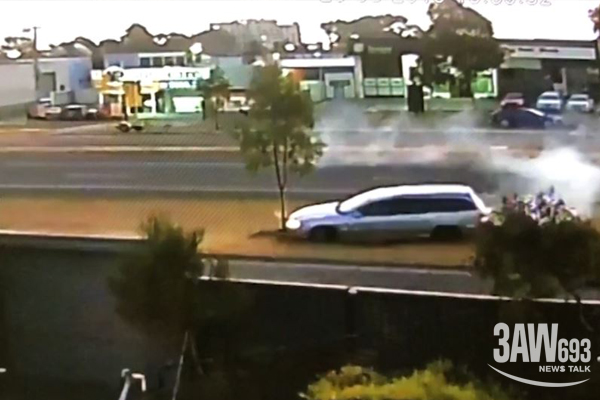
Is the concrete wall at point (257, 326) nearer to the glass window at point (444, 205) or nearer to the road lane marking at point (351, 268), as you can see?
the road lane marking at point (351, 268)

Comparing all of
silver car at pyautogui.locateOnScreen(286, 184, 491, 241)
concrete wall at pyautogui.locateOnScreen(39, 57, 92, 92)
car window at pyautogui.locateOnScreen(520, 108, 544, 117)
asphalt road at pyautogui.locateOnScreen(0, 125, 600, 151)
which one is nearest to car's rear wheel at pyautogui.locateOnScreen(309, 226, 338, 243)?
silver car at pyautogui.locateOnScreen(286, 184, 491, 241)

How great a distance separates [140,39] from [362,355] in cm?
66

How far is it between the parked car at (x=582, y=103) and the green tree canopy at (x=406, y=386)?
1.54 feet

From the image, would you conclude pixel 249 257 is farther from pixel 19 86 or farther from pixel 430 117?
Answer: pixel 19 86

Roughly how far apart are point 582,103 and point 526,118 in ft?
0.30

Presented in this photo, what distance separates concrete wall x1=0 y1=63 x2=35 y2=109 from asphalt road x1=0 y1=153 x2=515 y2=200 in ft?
0.33

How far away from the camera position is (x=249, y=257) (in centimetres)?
156

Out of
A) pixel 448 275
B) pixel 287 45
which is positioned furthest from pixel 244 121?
pixel 448 275

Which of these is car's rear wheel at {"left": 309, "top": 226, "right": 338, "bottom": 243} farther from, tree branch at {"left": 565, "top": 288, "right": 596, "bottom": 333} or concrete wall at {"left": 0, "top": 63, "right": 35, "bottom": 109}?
concrete wall at {"left": 0, "top": 63, "right": 35, "bottom": 109}

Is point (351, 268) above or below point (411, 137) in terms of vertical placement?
below

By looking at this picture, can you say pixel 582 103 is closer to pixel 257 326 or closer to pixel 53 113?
pixel 257 326

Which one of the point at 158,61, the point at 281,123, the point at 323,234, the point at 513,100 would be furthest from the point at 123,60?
the point at 513,100

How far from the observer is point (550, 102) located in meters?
1.51

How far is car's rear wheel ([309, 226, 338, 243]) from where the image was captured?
1554mm
